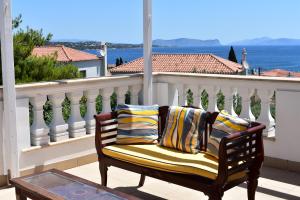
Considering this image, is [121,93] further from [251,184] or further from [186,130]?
[251,184]

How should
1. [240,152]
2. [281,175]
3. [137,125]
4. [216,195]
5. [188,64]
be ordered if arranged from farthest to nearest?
[188,64], [281,175], [137,125], [240,152], [216,195]

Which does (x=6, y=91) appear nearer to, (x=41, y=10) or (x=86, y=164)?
(x=86, y=164)

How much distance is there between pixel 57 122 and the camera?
183 inches

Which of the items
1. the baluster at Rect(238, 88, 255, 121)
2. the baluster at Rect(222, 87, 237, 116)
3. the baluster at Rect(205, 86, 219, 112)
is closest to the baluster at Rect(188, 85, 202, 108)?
the baluster at Rect(205, 86, 219, 112)

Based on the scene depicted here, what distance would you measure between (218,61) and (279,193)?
29.5 metres

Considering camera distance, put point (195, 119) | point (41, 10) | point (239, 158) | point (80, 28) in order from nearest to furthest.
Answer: point (239, 158) < point (195, 119) < point (80, 28) < point (41, 10)

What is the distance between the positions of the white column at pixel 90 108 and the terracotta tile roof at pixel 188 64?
24850mm

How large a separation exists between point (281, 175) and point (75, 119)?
232 cm

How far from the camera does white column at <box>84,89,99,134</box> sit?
16.0 ft

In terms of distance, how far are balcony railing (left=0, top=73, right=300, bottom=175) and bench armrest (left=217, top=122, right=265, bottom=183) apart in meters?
1.31

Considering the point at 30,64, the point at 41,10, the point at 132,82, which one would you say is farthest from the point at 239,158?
the point at 30,64

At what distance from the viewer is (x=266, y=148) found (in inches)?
189

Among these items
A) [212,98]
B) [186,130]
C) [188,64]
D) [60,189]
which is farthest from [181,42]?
[60,189]

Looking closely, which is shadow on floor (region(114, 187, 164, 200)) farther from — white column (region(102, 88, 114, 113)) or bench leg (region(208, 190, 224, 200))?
white column (region(102, 88, 114, 113))
